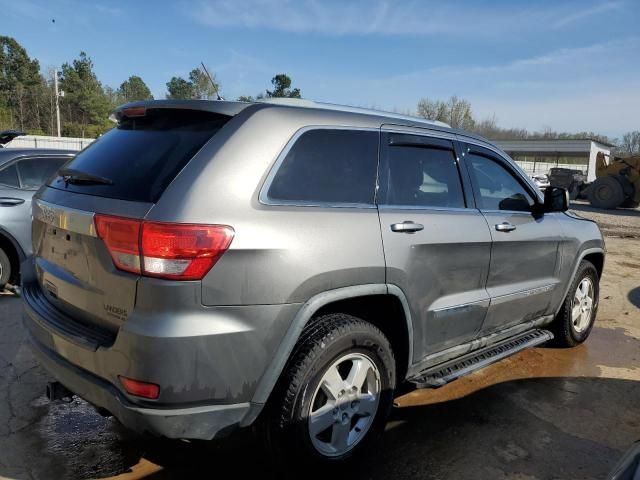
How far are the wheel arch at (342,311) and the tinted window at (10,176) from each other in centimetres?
477

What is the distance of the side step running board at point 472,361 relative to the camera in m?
3.10

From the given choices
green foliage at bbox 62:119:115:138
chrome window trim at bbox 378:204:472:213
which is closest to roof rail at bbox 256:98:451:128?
chrome window trim at bbox 378:204:472:213

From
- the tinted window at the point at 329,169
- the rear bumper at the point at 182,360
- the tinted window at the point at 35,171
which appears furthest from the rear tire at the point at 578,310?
the tinted window at the point at 35,171

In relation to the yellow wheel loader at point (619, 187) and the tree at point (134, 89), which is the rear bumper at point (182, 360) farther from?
the tree at point (134, 89)

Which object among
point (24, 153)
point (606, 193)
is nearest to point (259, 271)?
point (24, 153)

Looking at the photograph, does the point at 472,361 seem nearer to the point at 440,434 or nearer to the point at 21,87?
the point at 440,434

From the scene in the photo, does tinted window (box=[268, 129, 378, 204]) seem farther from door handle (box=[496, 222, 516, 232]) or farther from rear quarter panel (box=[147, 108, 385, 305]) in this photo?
door handle (box=[496, 222, 516, 232])

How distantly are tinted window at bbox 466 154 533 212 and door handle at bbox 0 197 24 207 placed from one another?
483cm

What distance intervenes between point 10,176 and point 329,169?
4.66 metres

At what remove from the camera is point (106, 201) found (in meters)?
2.34

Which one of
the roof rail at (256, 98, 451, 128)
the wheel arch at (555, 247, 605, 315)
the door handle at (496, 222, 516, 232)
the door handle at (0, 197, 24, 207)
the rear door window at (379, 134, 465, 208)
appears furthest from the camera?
the door handle at (0, 197, 24, 207)

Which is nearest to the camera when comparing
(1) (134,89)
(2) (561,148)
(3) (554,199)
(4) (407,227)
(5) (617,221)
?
(4) (407,227)

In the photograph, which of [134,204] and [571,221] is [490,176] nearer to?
[571,221]

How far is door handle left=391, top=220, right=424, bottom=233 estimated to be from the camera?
280 cm
